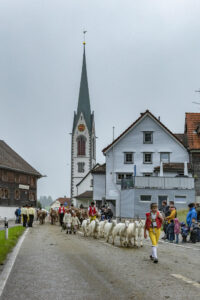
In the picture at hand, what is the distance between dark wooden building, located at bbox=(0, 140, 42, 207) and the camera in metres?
65.0

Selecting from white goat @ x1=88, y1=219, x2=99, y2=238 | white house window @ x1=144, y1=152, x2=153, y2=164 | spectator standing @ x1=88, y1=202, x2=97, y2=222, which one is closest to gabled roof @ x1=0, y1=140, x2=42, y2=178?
white house window @ x1=144, y1=152, x2=153, y2=164

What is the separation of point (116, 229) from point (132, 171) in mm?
37296

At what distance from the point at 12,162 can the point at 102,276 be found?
61.4 m

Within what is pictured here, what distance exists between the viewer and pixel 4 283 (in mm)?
8969

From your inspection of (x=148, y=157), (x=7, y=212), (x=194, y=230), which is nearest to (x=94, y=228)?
(x=194, y=230)

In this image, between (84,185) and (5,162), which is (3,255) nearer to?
(5,162)

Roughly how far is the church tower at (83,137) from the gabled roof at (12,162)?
3519 cm

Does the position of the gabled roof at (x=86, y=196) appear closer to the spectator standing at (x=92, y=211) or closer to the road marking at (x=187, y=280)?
the spectator standing at (x=92, y=211)

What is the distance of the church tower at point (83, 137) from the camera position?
4464 inches

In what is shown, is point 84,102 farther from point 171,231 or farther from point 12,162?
point 171,231

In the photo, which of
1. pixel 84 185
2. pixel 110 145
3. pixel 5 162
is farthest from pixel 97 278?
pixel 84 185

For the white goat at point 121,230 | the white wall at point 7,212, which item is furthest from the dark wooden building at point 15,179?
the white goat at point 121,230

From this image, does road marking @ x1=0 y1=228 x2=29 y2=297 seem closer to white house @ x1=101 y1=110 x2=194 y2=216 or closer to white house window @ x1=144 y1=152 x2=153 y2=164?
white house @ x1=101 y1=110 x2=194 y2=216

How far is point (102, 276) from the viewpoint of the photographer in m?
9.73
